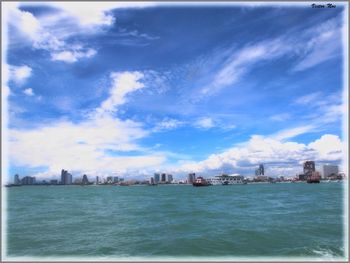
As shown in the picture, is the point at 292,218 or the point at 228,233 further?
the point at 292,218

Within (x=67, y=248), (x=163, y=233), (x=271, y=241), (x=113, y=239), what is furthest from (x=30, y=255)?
(x=271, y=241)

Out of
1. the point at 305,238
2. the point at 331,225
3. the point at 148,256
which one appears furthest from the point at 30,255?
the point at 331,225

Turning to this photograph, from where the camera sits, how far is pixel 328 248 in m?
16.8

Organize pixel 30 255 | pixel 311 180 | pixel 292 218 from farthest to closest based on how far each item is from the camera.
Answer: pixel 311 180, pixel 292 218, pixel 30 255

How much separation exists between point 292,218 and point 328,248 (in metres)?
10.8

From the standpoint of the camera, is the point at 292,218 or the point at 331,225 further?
the point at 292,218

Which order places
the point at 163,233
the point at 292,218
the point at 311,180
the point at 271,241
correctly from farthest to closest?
the point at 311,180 < the point at 292,218 < the point at 163,233 < the point at 271,241

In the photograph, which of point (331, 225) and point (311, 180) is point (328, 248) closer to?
point (331, 225)

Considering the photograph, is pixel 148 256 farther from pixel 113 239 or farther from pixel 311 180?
pixel 311 180

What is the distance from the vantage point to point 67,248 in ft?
59.1

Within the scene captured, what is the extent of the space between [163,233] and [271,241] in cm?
733

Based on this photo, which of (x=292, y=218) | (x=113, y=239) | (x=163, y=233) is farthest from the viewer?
(x=292, y=218)

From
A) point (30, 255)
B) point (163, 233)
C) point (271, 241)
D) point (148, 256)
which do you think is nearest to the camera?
point (148, 256)

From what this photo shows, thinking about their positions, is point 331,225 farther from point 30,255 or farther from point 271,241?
point 30,255
